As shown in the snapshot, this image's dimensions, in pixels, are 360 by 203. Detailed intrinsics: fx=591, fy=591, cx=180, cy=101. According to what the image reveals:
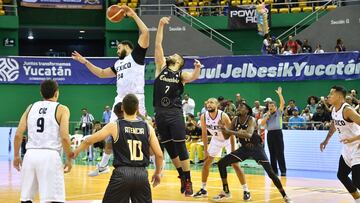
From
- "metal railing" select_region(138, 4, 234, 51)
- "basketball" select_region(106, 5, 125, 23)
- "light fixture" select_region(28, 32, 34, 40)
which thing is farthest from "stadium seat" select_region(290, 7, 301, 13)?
"basketball" select_region(106, 5, 125, 23)

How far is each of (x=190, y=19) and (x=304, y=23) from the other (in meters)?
5.93

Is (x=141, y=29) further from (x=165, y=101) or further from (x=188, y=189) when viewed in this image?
(x=188, y=189)

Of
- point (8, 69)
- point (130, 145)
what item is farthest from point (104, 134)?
point (8, 69)

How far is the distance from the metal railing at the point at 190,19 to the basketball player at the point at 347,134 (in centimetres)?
2033

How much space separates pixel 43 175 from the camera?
7.55m

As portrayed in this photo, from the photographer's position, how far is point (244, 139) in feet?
39.3

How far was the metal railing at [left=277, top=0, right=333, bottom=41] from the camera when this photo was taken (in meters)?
29.5

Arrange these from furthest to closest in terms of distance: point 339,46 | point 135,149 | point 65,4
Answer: point 65,4
point 339,46
point 135,149

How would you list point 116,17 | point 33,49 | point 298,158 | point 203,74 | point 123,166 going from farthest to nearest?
point 33,49, point 203,74, point 298,158, point 116,17, point 123,166

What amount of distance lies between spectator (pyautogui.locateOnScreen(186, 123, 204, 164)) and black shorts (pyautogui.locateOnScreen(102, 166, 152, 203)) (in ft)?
46.4

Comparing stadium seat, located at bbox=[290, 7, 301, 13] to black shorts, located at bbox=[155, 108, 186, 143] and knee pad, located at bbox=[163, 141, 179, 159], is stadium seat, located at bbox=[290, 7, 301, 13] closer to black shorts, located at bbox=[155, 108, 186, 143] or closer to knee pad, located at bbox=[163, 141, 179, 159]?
black shorts, located at bbox=[155, 108, 186, 143]

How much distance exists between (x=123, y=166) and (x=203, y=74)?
20.2 m

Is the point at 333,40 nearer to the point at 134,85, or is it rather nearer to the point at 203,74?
the point at 203,74

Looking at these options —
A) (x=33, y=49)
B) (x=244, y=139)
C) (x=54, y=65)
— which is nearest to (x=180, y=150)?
(x=244, y=139)
